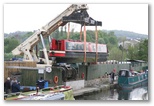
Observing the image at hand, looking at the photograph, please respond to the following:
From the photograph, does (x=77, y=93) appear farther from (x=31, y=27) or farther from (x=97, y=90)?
(x=31, y=27)

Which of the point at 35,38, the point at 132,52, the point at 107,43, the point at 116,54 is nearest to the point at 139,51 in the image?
the point at 132,52

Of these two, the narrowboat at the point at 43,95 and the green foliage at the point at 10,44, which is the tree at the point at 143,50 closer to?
the narrowboat at the point at 43,95

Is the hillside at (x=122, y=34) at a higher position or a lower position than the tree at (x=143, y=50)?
higher

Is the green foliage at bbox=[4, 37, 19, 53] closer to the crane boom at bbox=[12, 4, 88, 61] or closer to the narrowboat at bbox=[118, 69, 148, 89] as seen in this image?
the crane boom at bbox=[12, 4, 88, 61]

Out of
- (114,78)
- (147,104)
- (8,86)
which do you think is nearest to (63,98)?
(8,86)

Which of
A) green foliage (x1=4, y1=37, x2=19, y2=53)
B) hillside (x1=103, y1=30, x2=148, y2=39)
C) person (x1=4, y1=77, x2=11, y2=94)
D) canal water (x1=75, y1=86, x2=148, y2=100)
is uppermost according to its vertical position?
hillside (x1=103, y1=30, x2=148, y2=39)

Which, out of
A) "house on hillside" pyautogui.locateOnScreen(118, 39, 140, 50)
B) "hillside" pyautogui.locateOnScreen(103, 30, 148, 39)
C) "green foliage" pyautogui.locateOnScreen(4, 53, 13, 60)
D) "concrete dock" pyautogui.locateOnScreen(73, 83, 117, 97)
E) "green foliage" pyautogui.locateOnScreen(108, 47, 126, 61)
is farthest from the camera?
"green foliage" pyautogui.locateOnScreen(108, 47, 126, 61)

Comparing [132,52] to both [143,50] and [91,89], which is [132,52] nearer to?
[143,50]

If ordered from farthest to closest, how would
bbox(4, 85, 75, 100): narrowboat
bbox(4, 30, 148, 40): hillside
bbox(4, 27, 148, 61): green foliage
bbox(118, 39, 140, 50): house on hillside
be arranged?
bbox(118, 39, 140, 50): house on hillside → bbox(4, 27, 148, 61): green foliage → bbox(4, 30, 148, 40): hillside → bbox(4, 85, 75, 100): narrowboat

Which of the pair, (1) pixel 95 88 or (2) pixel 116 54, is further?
(1) pixel 95 88

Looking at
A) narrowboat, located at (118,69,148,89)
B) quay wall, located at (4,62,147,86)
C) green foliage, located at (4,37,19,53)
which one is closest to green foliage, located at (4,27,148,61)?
green foliage, located at (4,37,19,53)

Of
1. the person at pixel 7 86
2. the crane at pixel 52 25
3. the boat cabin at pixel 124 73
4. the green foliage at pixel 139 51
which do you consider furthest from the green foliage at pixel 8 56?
the boat cabin at pixel 124 73

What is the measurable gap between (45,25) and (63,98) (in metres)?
2.79

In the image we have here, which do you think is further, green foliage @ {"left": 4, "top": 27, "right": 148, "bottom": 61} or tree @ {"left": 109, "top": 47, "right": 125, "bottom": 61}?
tree @ {"left": 109, "top": 47, "right": 125, "bottom": 61}
